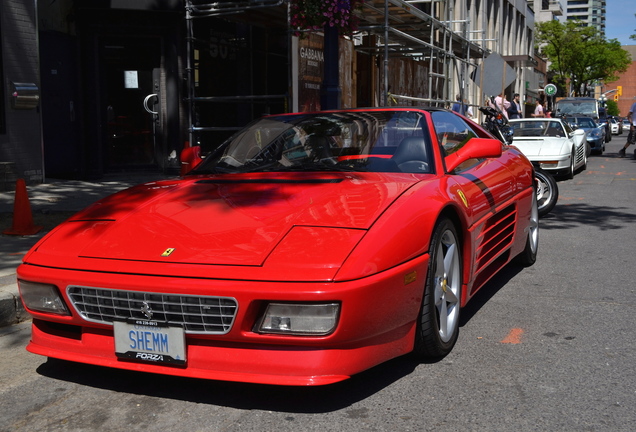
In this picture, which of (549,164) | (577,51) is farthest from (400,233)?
(577,51)

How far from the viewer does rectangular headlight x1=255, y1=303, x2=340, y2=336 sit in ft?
9.78

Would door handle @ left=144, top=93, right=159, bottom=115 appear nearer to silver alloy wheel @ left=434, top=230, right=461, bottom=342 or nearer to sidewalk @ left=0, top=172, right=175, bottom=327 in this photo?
sidewalk @ left=0, top=172, right=175, bottom=327

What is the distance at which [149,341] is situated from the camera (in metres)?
3.17

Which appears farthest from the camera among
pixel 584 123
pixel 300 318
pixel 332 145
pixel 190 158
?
pixel 584 123

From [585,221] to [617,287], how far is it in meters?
3.69

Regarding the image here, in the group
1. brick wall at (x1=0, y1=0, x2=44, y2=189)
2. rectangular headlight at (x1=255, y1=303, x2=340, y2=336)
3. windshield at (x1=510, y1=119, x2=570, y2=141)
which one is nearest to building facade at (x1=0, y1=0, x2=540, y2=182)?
brick wall at (x1=0, y1=0, x2=44, y2=189)

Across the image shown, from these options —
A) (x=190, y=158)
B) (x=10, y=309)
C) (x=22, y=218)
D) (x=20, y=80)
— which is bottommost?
(x=10, y=309)

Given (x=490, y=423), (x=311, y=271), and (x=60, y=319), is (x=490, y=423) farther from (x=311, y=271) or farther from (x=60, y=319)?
(x=60, y=319)

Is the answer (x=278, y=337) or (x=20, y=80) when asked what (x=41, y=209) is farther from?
(x=278, y=337)

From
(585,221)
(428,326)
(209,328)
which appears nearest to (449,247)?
(428,326)

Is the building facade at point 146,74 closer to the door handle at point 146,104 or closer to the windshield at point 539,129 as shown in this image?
the door handle at point 146,104

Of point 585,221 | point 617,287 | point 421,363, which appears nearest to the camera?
point 421,363

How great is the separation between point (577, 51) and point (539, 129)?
5820cm

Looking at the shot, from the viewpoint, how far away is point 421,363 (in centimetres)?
379
